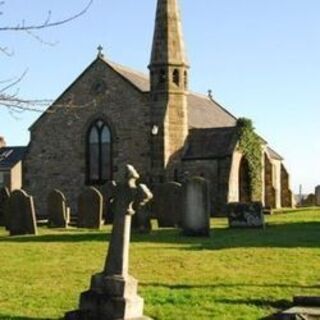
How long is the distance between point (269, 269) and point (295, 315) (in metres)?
5.31

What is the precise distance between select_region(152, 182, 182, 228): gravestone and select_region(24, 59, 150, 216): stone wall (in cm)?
1135

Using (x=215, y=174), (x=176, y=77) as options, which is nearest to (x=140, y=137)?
(x=176, y=77)

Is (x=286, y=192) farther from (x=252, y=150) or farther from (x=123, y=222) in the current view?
(x=123, y=222)

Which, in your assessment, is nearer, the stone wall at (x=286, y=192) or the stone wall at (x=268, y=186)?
the stone wall at (x=268, y=186)

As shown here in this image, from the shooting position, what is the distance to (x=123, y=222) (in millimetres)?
9477

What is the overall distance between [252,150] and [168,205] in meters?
13.8

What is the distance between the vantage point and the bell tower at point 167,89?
35.9 m

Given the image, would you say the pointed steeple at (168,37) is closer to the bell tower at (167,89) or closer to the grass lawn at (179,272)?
the bell tower at (167,89)

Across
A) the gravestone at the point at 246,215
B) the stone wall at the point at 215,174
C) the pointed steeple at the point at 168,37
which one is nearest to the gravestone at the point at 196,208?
the gravestone at the point at 246,215

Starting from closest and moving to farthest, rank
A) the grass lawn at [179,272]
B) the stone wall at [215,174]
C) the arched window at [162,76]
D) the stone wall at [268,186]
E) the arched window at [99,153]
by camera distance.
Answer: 1. the grass lawn at [179,272]
2. the stone wall at [215,174]
3. the arched window at [162,76]
4. the arched window at [99,153]
5. the stone wall at [268,186]

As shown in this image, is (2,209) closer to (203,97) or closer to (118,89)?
(118,89)

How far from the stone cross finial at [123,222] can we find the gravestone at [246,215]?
13695 millimetres

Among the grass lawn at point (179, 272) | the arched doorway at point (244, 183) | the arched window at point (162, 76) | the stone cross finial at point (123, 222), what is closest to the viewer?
the stone cross finial at point (123, 222)

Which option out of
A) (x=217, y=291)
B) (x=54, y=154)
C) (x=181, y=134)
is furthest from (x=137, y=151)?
(x=217, y=291)
